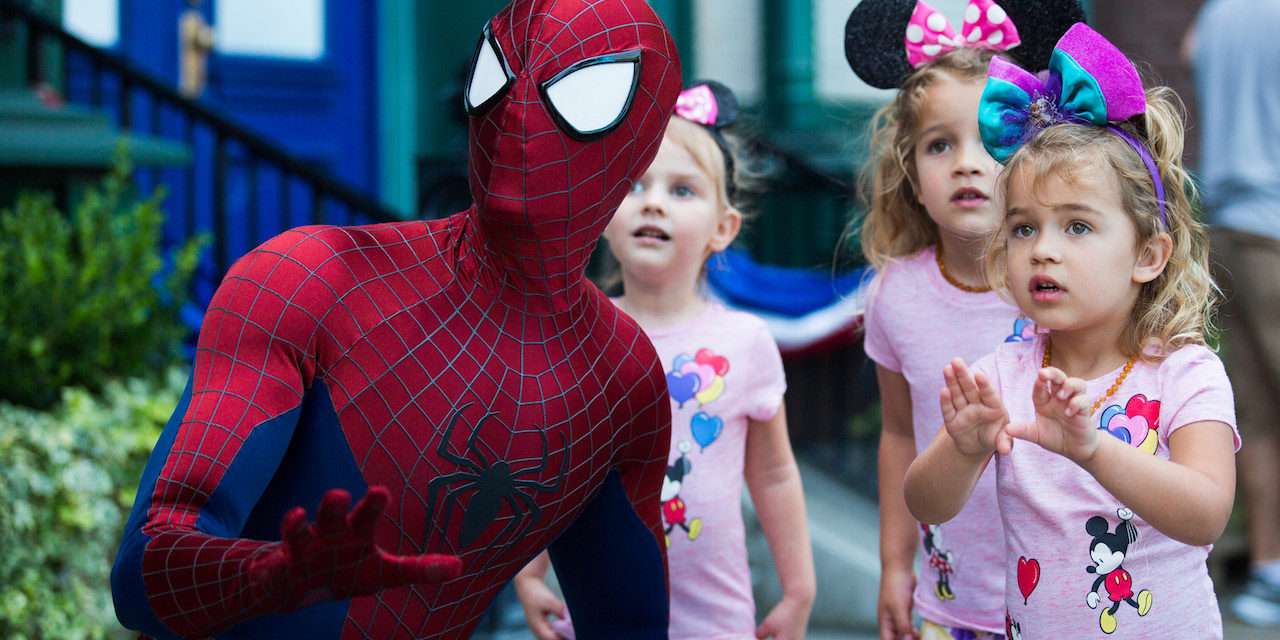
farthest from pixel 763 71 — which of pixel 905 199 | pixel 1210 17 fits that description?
pixel 905 199

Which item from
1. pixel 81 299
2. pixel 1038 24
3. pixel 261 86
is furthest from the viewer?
pixel 261 86

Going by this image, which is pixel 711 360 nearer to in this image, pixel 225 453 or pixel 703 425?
pixel 703 425

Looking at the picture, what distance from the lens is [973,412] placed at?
1800 mm

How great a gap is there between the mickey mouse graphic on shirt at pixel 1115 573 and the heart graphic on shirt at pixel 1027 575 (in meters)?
0.08

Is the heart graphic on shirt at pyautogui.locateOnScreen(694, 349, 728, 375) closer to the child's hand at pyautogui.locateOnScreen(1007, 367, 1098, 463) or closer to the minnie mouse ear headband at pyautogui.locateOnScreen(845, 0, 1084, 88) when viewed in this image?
the minnie mouse ear headband at pyautogui.locateOnScreen(845, 0, 1084, 88)

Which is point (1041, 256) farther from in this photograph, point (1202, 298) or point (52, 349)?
point (52, 349)

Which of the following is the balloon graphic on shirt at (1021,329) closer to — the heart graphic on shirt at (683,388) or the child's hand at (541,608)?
the heart graphic on shirt at (683,388)

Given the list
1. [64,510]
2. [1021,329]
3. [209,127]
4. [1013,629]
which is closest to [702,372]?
[1021,329]

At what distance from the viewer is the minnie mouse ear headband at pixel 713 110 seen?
2918mm

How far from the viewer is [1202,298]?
2.05m

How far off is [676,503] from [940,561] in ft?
1.62

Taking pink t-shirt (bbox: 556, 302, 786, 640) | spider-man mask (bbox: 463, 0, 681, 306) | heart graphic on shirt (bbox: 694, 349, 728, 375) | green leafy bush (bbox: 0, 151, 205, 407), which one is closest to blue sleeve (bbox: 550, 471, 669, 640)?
spider-man mask (bbox: 463, 0, 681, 306)

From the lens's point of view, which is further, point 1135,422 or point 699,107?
point 699,107

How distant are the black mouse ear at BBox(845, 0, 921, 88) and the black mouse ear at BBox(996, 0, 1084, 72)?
0.60ft
